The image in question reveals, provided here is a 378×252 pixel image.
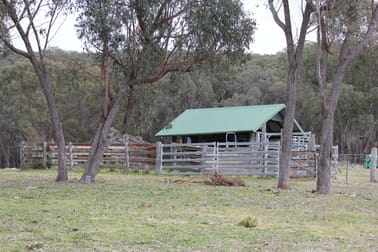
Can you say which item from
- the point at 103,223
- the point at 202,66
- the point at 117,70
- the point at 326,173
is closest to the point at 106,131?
the point at 117,70

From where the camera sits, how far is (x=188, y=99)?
163 feet

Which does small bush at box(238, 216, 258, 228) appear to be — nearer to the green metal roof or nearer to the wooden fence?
the wooden fence

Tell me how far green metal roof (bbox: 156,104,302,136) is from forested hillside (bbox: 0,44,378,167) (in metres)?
2.86

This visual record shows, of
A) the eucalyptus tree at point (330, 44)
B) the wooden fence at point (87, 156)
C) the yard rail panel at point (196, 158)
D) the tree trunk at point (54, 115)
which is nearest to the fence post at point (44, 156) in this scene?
the wooden fence at point (87, 156)

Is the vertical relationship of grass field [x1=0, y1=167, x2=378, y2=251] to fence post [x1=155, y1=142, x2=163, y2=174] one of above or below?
below

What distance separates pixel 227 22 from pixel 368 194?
6482 mm

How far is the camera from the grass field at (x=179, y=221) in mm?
6172

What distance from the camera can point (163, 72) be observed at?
1648cm

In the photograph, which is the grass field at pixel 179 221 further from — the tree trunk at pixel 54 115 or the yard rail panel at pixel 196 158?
the yard rail panel at pixel 196 158

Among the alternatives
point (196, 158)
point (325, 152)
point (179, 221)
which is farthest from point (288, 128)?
point (196, 158)

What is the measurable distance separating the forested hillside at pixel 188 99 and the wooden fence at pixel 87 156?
8776 millimetres

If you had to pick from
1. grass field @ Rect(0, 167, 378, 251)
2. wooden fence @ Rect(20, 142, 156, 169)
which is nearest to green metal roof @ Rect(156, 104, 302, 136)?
wooden fence @ Rect(20, 142, 156, 169)

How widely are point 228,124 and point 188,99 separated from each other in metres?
19.5

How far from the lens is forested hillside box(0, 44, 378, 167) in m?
41.7
